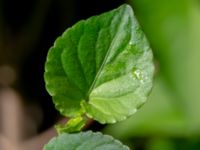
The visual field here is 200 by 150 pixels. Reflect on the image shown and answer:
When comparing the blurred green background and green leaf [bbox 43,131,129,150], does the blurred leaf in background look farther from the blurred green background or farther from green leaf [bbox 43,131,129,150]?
green leaf [bbox 43,131,129,150]

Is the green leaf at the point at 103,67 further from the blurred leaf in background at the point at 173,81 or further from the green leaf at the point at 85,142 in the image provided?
the blurred leaf in background at the point at 173,81

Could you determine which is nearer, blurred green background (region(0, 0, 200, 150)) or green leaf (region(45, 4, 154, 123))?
green leaf (region(45, 4, 154, 123))

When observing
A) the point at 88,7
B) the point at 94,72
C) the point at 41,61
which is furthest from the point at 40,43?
the point at 94,72

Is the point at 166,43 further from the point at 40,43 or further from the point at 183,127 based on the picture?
the point at 40,43

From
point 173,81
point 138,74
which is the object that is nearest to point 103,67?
point 138,74

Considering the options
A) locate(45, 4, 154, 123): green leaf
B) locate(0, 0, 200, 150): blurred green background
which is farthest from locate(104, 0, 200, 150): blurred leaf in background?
locate(45, 4, 154, 123): green leaf

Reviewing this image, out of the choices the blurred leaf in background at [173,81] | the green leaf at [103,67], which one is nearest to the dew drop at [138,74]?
the green leaf at [103,67]

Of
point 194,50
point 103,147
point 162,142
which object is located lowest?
point 162,142
